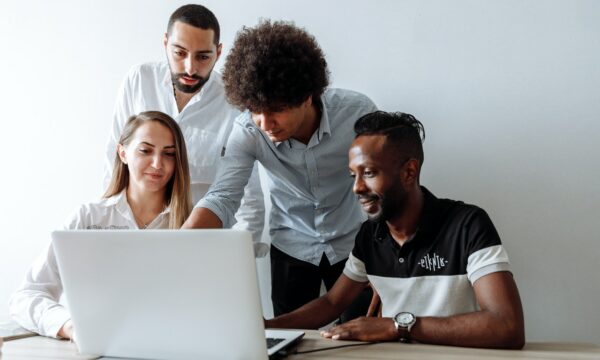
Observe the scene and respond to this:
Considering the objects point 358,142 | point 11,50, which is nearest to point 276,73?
point 358,142

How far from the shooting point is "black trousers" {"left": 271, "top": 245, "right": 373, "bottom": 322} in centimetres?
215

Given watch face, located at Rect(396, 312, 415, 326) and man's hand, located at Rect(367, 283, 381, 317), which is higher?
watch face, located at Rect(396, 312, 415, 326)

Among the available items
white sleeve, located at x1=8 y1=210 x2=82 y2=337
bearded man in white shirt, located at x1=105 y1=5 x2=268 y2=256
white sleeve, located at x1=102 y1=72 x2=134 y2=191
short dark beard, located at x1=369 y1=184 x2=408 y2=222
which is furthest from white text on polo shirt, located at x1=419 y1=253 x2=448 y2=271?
white sleeve, located at x1=102 y1=72 x2=134 y2=191

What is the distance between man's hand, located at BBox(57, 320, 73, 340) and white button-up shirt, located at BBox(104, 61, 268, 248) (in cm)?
82

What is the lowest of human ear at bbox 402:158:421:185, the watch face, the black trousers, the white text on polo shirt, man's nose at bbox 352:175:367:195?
the black trousers

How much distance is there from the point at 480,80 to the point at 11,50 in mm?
2104

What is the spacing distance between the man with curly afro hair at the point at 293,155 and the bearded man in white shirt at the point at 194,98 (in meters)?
0.15

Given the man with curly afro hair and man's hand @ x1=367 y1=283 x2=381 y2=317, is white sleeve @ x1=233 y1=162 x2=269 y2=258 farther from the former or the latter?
man's hand @ x1=367 y1=283 x2=381 y2=317

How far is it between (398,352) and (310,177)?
0.83 metres

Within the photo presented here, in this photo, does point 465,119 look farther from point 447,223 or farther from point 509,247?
point 447,223

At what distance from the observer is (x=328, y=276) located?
2154 mm

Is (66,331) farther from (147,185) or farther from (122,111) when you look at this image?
(122,111)

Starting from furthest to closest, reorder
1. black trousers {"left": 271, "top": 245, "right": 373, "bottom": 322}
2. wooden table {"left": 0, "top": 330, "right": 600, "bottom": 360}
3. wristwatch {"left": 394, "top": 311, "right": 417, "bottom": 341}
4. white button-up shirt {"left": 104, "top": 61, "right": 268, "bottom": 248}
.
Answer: white button-up shirt {"left": 104, "top": 61, "right": 268, "bottom": 248}, black trousers {"left": 271, "top": 245, "right": 373, "bottom": 322}, wristwatch {"left": 394, "top": 311, "right": 417, "bottom": 341}, wooden table {"left": 0, "top": 330, "right": 600, "bottom": 360}

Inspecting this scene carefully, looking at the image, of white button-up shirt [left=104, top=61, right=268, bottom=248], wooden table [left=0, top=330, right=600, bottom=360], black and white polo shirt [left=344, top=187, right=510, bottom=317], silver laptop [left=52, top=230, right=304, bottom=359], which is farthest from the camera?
white button-up shirt [left=104, top=61, right=268, bottom=248]
